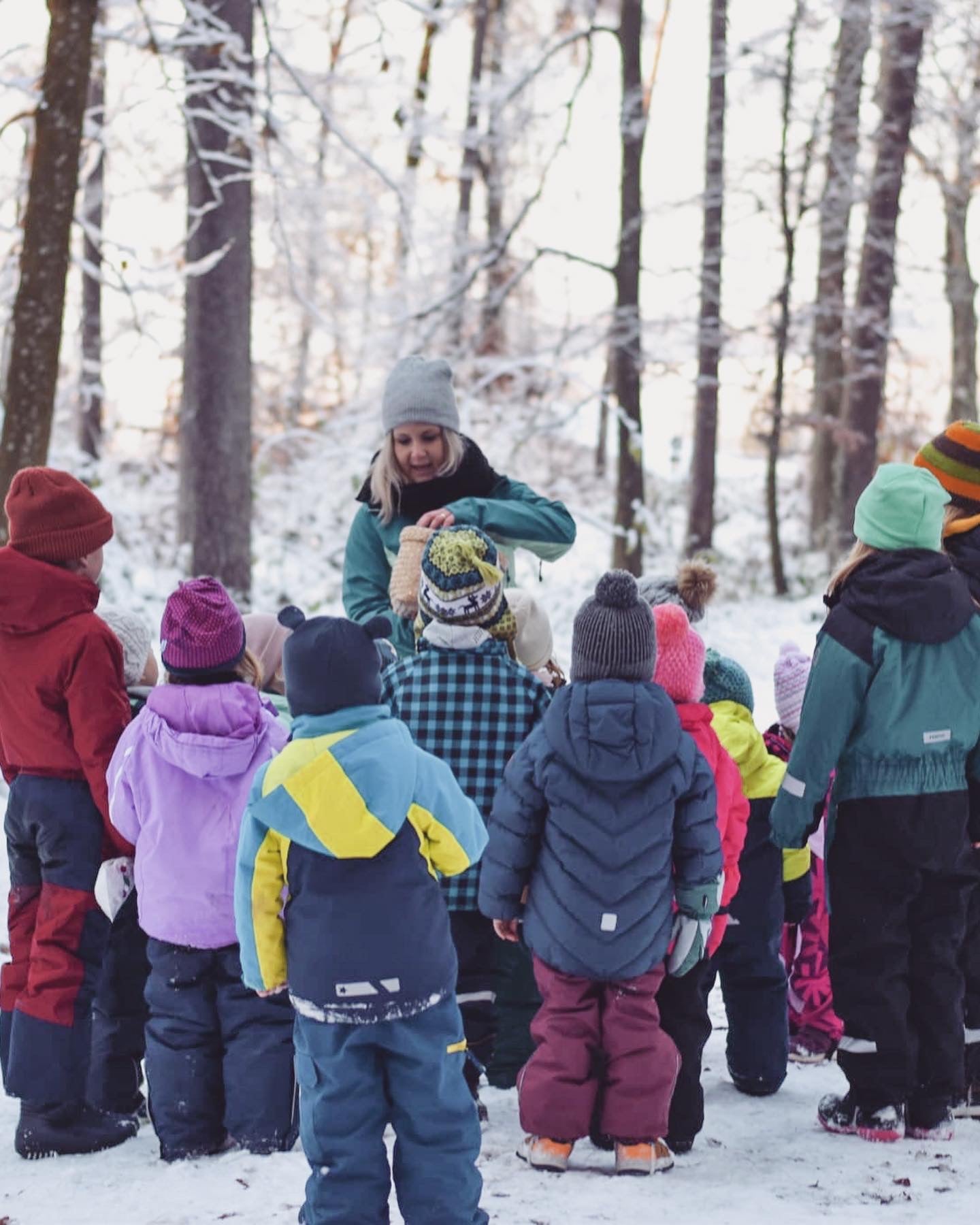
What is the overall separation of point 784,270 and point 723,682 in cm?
1314

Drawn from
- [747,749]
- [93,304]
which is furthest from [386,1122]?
[93,304]

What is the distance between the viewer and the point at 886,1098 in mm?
4051

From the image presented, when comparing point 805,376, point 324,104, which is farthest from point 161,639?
point 805,376

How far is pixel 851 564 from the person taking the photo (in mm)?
4230

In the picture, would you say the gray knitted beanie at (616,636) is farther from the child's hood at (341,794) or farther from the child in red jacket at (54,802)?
the child in red jacket at (54,802)

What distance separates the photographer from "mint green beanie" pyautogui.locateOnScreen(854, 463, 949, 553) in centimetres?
413

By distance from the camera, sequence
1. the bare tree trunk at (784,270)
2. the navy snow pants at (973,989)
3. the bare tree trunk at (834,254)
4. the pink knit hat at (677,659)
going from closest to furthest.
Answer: the pink knit hat at (677,659), the navy snow pants at (973,989), the bare tree trunk at (784,270), the bare tree trunk at (834,254)

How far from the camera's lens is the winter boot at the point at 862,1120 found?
4.05 m

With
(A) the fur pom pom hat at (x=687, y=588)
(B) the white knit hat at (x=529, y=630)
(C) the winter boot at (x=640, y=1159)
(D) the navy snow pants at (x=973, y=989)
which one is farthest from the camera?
(A) the fur pom pom hat at (x=687, y=588)

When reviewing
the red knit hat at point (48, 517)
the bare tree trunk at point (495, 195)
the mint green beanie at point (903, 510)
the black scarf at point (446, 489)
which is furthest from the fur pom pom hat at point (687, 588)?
the bare tree trunk at point (495, 195)

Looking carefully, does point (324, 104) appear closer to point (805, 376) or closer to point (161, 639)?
point (161, 639)

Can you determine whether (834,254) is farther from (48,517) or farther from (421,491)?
(48,517)

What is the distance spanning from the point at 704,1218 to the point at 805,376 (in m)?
20.8

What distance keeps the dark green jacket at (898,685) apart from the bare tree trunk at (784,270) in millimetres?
12692
